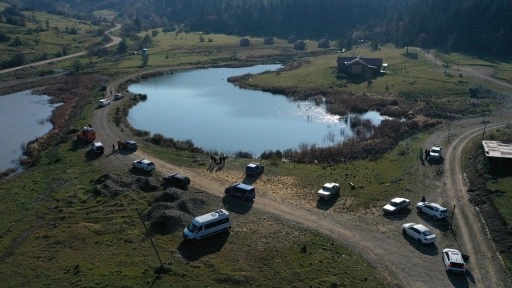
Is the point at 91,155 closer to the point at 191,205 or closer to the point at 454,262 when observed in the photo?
the point at 191,205


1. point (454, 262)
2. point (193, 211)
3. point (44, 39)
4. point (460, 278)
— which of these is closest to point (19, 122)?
point (193, 211)

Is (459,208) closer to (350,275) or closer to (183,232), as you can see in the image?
(350,275)

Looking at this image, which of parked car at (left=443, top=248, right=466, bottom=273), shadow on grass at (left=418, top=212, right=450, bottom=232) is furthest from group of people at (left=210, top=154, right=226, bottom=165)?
parked car at (left=443, top=248, right=466, bottom=273)

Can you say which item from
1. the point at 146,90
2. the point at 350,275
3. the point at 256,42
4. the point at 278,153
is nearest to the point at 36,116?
the point at 146,90

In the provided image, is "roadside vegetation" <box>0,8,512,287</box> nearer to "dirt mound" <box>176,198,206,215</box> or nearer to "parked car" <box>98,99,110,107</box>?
"dirt mound" <box>176,198,206,215</box>

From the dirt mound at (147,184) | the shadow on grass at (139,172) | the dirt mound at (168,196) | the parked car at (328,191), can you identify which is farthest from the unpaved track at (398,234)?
the dirt mound at (168,196)
